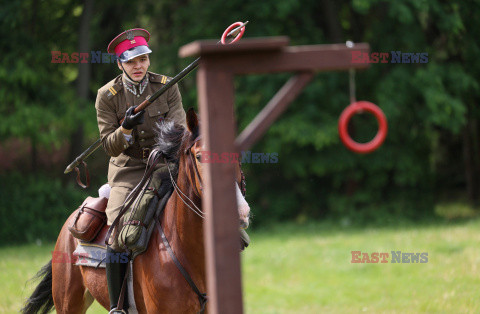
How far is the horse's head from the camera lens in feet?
14.2

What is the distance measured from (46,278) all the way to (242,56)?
402 cm

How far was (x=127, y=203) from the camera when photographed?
16.2 ft

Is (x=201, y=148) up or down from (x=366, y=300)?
up

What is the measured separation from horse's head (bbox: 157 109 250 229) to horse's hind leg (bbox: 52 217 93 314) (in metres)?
1.57

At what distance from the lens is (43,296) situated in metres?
6.27

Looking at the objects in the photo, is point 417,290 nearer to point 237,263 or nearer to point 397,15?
point 237,263

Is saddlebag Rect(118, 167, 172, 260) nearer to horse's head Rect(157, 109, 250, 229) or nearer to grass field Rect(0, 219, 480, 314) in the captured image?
horse's head Rect(157, 109, 250, 229)

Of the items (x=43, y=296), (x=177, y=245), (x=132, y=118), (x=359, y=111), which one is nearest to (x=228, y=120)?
(x=359, y=111)

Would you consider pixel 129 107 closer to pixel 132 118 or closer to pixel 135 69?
pixel 135 69

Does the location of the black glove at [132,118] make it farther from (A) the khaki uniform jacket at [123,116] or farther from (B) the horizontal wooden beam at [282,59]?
(B) the horizontal wooden beam at [282,59]

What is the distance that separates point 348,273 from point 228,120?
24.6 feet

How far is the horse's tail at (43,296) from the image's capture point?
6258 millimetres

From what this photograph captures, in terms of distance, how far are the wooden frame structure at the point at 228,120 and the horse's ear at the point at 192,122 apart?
1159mm

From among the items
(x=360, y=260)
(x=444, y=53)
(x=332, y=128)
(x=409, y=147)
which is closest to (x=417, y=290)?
(x=360, y=260)
